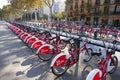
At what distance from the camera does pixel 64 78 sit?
4.96m

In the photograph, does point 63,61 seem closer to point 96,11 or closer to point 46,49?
point 46,49

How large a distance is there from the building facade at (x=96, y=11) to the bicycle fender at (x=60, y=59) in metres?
27.0

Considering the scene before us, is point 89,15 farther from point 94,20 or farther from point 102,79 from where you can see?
point 102,79

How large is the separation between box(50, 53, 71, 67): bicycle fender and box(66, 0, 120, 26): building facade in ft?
88.7

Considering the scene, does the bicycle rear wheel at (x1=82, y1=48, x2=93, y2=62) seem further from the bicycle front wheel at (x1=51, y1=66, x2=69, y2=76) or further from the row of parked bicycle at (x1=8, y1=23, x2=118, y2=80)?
the bicycle front wheel at (x1=51, y1=66, x2=69, y2=76)

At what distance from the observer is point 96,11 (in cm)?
3831

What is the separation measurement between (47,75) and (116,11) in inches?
1222

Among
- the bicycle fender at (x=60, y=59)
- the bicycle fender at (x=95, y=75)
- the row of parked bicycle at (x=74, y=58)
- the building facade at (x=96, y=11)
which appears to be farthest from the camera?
the building facade at (x=96, y=11)

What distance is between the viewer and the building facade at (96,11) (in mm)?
33188

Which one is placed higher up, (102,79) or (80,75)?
(102,79)

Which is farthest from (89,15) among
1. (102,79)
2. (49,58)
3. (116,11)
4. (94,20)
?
(102,79)

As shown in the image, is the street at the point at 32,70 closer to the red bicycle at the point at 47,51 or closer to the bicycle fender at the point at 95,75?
the red bicycle at the point at 47,51

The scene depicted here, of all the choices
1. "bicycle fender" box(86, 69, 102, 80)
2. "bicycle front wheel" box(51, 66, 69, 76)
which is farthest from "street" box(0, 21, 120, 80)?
"bicycle fender" box(86, 69, 102, 80)

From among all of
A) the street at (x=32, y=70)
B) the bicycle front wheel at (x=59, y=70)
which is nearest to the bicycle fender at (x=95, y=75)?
the street at (x=32, y=70)
